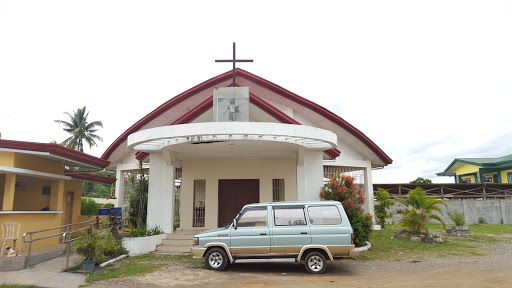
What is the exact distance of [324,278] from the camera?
8039 mm

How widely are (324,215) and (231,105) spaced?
5573 millimetres

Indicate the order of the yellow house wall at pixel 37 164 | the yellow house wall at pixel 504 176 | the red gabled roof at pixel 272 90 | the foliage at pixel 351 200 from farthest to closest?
the yellow house wall at pixel 504 176 < the red gabled roof at pixel 272 90 < the foliage at pixel 351 200 < the yellow house wall at pixel 37 164

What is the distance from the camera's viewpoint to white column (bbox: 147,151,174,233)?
12.6m

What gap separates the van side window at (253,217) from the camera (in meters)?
8.89

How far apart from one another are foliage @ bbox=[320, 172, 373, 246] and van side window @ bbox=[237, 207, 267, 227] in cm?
380

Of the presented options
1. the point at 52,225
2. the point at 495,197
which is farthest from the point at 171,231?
the point at 495,197

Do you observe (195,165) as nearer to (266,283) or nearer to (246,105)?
(246,105)

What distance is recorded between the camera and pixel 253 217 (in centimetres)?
896

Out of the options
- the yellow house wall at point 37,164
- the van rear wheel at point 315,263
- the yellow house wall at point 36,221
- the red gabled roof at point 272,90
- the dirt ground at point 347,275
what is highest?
the red gabled roof at point 272,90

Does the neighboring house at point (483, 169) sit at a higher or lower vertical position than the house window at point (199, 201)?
higher

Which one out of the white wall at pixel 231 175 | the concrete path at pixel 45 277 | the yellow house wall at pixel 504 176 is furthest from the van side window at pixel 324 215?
the yellow house wall at pixel 504 176

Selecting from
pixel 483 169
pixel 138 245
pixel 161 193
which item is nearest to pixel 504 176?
pixel 483 169

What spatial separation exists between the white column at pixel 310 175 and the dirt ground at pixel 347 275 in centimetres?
304

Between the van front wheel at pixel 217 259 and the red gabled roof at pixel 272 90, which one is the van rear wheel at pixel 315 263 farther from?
the red gabled roof at pixel 272 90
